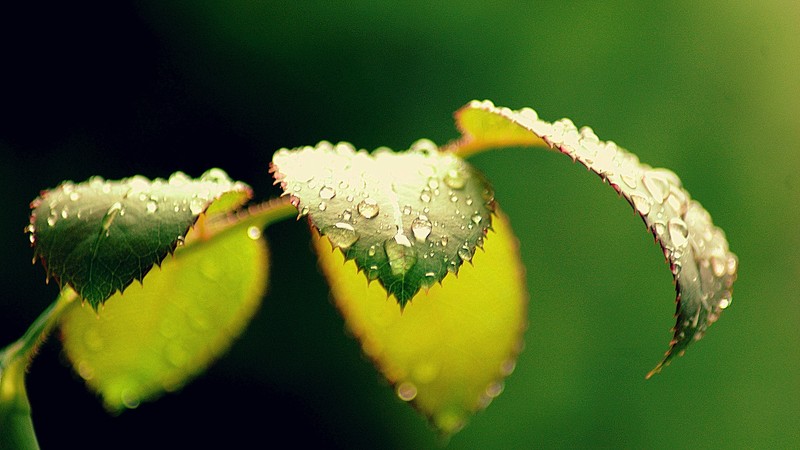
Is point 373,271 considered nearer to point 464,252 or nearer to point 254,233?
point 464,252

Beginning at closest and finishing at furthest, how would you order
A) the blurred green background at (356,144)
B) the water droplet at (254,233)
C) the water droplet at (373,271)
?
the water droplet at (373,271)
the water droplet at (254,233)
the blurred green background at (356,144)

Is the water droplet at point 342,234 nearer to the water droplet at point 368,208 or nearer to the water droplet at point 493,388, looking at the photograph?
the water droplet at point 368,208

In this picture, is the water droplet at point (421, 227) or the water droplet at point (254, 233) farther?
the water droplet at point (254, 233)

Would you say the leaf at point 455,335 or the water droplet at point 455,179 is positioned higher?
the water droplet at point 455,179

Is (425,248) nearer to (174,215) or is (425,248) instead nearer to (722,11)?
(174,215)

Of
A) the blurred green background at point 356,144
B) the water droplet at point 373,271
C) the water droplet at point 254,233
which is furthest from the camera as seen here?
the blurred green background at point 356,144

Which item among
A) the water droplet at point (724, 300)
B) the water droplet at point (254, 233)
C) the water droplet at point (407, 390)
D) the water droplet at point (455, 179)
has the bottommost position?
the water droplet at point (724, 300)

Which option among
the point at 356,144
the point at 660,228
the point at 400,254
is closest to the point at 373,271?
the point at 400,254

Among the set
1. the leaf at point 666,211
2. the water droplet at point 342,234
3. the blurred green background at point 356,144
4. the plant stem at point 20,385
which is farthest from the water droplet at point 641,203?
the blurred green background at point 356,144
